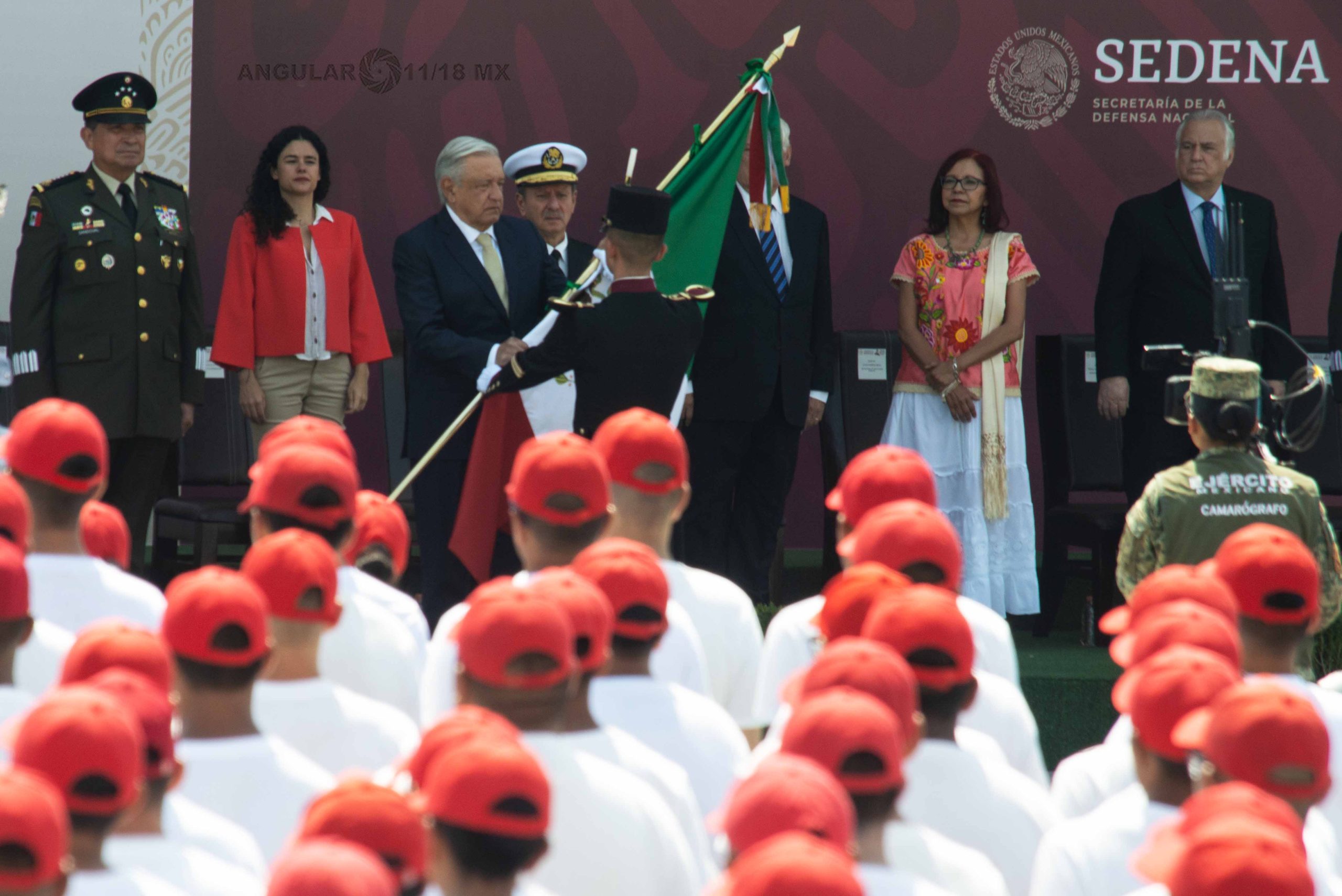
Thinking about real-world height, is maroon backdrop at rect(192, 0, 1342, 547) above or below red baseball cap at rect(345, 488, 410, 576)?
above

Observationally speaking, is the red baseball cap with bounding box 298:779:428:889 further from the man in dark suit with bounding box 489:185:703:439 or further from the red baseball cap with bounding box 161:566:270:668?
the man in dark suit with bounding box 489:185:703:439

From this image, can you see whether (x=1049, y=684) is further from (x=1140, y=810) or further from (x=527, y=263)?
(x=1140, y=810)

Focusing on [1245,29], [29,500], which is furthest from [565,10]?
[29,500]

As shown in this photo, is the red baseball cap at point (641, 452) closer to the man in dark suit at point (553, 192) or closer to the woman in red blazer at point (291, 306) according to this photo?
the man in dark suit at point (553, 192)

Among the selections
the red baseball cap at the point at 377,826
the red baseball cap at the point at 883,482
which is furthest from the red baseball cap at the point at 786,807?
the red baseball cap at the point at 883,482

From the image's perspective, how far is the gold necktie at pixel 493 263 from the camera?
5863 mm

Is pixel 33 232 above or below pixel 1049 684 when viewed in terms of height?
above

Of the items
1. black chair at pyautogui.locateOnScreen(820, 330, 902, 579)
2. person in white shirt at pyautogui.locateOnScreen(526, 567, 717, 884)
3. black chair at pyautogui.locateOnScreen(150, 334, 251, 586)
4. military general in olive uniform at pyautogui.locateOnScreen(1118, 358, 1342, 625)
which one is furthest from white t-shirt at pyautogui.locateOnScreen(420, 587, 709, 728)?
black chair at pyautogui.locateOnScreen(820, 330, 902, 579)

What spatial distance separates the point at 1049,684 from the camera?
5309 mm

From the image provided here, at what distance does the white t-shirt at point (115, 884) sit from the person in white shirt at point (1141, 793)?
1069 millimetres

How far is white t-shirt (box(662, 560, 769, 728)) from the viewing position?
3447 millimetres

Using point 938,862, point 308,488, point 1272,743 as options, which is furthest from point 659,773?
point 308,488

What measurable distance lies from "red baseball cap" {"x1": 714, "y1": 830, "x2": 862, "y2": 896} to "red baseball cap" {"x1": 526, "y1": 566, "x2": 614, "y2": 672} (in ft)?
2.76

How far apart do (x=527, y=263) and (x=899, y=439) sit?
5.07ft
